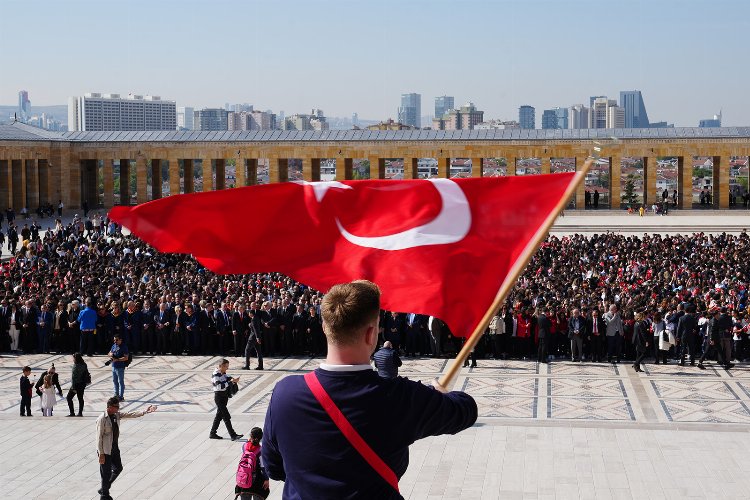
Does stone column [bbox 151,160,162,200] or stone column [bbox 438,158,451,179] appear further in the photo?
stone column [bbox 438,158,451,179]

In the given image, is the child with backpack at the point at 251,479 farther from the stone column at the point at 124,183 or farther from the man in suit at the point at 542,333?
the stone column at the point at 124,183

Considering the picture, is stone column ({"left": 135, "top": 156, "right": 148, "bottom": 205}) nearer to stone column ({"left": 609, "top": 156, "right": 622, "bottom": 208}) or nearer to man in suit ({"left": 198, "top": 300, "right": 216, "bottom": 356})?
stone column ({"left": 609, "top": 156, "right": 622, "bottom": 208})

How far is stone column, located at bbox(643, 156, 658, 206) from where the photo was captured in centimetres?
5328

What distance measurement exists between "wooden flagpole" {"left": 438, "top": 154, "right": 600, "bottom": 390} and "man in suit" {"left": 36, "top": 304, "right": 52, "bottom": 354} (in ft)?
54.8

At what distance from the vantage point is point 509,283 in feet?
16.2

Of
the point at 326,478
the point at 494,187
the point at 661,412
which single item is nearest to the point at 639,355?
the point at 661,412

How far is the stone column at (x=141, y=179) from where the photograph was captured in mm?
56406

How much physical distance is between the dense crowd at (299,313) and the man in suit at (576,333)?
22 millimetres

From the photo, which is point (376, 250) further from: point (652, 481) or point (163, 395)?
point (163, 395)

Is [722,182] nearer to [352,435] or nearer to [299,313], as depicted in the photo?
[299,313]

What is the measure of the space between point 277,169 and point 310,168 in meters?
1.80

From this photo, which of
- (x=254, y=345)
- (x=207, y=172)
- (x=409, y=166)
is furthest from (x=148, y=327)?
(x=207, y=172)

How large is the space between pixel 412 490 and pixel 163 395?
623 cm

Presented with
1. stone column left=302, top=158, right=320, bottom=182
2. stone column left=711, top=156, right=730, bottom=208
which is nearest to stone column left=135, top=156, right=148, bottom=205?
stone column left=302, top=158, right=320, bottom=182
